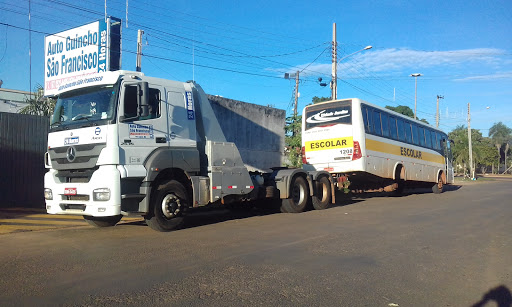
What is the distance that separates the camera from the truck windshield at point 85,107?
310 inches

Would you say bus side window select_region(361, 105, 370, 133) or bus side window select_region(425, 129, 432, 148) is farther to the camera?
bus side window select_region(425, 129, 432, 148)

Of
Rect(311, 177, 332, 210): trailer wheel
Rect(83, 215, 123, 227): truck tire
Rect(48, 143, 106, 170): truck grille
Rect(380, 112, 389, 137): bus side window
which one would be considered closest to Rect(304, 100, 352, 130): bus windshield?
Rect(380, 112, 389, 137): bus side window

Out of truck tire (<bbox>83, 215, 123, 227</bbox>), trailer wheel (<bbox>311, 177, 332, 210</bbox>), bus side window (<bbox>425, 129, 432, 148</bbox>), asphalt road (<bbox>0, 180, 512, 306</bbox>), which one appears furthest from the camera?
bus side window (<bbox>425, 129, 432, 148</bbox>)

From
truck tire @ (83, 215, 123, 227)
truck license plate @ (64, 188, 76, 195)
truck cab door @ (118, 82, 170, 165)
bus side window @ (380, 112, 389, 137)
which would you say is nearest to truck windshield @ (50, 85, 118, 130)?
truck cab door @ (118, 82, 170, 165)

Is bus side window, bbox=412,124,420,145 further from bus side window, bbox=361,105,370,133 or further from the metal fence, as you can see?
the metal fence

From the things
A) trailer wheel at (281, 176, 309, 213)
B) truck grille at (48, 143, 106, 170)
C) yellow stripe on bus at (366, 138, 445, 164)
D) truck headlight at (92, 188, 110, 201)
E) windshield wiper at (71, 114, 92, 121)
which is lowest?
trailer wheel at (281, 176, 309, 213)

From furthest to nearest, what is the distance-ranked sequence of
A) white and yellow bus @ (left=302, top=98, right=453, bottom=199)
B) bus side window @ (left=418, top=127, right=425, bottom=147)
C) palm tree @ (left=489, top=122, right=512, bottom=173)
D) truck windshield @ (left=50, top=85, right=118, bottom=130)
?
palm tree @ (left=489, top=122, right=512, bottom=173) → bus side window @ (left=418, top=127, right=425, bottom=147) → white and yellow bus @ (left=302, top=98, right=453, bottom=199) → truck windshield @ (left=50, top=85, right=118, bottom=130)

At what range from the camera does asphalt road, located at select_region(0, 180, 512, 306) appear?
14.7 ft

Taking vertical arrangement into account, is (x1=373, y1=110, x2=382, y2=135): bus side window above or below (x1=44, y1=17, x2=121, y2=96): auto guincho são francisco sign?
below

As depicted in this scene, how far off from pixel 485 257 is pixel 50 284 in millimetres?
6115

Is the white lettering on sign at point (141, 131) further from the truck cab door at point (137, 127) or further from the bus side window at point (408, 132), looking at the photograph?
the bus side window at point (408, 132)

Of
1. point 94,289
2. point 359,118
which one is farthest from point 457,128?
point 94,289

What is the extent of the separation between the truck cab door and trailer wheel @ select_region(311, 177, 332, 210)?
6.12 metres

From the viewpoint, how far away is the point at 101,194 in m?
7.53
